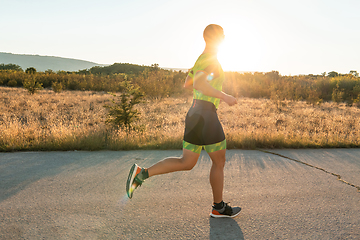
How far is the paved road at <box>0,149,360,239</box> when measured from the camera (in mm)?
2570

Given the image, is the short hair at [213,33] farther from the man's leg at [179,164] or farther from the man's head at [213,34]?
the man's leg at [179,164]

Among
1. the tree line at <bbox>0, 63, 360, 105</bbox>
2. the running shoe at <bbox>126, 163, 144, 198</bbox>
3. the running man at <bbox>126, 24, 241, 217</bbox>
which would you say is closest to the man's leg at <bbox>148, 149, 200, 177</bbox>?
the running man at <bbox>126, 24, 241, 217</bbox>

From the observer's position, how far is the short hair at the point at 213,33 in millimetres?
2713

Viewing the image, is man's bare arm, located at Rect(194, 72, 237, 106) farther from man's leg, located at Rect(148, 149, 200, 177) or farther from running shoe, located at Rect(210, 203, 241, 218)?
running shoe, located at Rect(210, 203, 241, 218)

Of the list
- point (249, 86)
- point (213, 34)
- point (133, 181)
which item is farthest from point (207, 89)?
point (249, 86)

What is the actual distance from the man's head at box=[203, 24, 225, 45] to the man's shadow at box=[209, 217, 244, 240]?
198 cm

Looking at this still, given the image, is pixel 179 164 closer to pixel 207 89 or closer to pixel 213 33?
pixel 207 89

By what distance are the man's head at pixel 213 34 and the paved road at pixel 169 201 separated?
6.45 ft

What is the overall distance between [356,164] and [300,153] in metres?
1.07

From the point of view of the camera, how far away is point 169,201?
322 centimetres

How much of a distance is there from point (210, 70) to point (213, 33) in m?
0.43

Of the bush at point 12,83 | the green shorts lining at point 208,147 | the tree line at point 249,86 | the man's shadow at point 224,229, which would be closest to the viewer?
the man's shadow at point 224,229

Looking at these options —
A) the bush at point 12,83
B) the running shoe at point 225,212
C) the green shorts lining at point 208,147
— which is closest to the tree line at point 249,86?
the bush at point 12,83

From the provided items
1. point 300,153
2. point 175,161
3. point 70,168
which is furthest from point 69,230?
point 300,153
